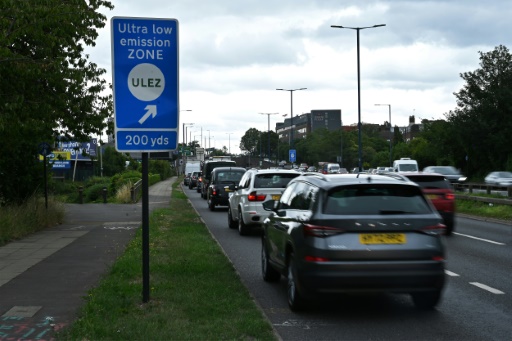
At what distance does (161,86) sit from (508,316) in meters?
4.68

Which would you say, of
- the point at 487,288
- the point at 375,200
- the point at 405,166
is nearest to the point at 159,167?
the point at 405,166

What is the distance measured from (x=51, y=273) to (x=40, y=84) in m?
7.56

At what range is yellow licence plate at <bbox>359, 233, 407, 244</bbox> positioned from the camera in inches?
307

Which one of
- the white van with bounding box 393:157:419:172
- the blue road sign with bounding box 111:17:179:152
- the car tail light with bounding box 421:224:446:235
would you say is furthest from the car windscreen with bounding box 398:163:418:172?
the blue road sign with bounding box 111:17:179:152

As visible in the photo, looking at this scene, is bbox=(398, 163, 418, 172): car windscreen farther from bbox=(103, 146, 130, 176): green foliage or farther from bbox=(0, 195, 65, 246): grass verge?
bbox=(103, 146, 130, 176): green foliage

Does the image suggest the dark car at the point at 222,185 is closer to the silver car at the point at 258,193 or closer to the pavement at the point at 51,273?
the pavement at the point at 51,273

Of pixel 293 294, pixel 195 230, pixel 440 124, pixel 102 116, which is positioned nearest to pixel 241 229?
pixel 195 230

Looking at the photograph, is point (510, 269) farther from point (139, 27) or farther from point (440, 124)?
point (440, 124)

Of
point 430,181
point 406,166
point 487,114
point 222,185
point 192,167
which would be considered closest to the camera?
point 430,181

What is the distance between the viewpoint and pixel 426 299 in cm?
840

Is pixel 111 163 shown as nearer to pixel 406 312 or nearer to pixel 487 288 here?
pixel 487 288

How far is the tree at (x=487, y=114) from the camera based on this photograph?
68375 millimetres

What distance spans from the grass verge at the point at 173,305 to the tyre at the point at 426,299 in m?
1.87

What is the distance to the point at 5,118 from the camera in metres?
14.3
